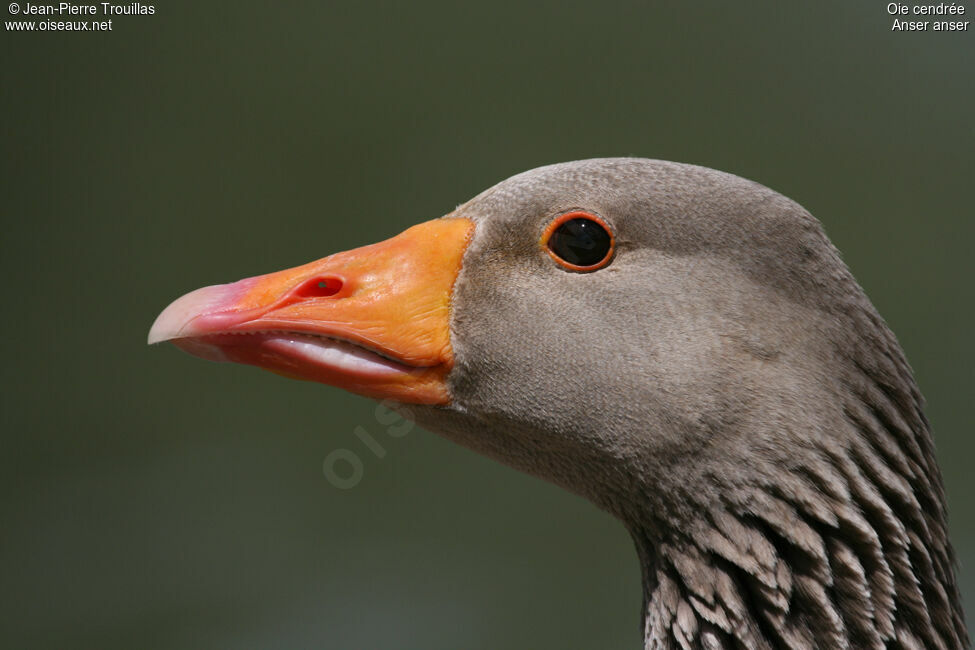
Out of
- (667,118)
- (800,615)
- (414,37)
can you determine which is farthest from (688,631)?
(414,37)

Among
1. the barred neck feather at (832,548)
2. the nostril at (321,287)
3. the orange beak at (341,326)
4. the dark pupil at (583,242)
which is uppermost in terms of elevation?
the dark pupil at (583,242)

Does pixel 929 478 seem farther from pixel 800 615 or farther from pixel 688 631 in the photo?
pixel 688 631

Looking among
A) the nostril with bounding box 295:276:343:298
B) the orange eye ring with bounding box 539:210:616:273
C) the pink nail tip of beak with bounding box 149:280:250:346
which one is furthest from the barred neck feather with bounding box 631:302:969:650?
the pink nail tip of beak with bounding box 149:280:250:346

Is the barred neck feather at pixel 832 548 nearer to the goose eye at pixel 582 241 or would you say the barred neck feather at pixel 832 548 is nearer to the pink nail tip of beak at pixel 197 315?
the goose eye at pixel 582 241

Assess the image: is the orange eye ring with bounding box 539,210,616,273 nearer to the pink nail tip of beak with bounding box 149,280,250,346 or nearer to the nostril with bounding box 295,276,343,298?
the nostril with bounding box 295,276,343,298

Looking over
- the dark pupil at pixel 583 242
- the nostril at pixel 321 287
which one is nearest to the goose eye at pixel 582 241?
the dark pupil at pixel 583 242

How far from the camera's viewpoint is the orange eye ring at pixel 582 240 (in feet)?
10.3

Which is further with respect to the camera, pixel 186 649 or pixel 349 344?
pixel 186 649

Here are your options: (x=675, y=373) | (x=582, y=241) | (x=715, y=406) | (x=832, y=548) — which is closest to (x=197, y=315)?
(x=582, y=241)

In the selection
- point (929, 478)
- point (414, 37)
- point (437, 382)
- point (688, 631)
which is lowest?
point (688, 631)

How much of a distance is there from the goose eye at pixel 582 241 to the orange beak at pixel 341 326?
338 mm

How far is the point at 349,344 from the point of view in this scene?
3158mm

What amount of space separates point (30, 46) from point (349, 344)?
7.03m

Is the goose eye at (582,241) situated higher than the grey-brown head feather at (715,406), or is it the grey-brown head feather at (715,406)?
the goose eye at (582,241)
